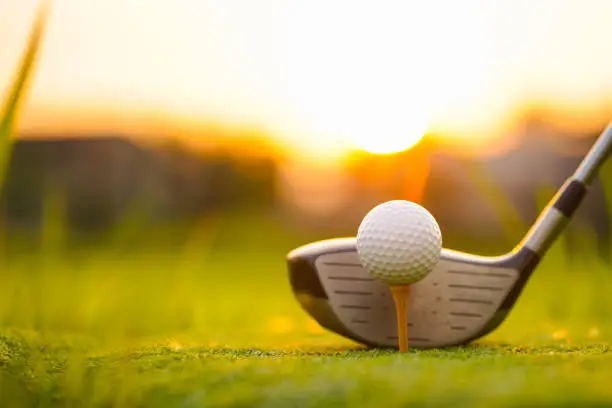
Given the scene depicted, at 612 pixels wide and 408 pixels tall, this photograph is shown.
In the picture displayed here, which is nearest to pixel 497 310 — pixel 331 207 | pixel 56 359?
pixel 56 359

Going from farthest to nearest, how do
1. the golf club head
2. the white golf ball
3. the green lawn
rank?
the golf club head → the white golf ball → the green lawn

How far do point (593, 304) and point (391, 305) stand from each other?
2.13m

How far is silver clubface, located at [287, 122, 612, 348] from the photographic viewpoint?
2.49 metres

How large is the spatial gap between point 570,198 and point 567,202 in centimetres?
2

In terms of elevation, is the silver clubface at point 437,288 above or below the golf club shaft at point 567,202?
below

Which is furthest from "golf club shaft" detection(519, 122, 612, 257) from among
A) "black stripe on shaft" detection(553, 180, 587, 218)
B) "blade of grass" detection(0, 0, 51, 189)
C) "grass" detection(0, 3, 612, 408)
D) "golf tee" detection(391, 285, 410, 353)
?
"blade of grass" detection(0, 0, 51, 189)

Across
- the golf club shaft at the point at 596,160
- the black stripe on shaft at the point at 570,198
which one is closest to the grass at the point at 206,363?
the black stripe on shaft at the point at 570,198

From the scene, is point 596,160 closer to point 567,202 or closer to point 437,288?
point 567,202

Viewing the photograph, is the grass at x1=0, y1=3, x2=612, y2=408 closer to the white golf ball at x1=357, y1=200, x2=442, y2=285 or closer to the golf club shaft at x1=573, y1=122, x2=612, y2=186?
the white golf ball at x1=357, y1=200, x2=442, y2=285

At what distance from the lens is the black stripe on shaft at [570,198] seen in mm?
2539

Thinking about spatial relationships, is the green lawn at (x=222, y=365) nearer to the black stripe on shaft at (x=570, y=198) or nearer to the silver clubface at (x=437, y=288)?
the silver clubface at (x=437, y=288)

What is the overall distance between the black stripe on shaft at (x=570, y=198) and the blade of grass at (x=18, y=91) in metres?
1.83

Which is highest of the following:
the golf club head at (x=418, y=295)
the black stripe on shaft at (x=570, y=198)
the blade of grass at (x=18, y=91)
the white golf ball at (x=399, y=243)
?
the blade of grass at (x=18, y=91)

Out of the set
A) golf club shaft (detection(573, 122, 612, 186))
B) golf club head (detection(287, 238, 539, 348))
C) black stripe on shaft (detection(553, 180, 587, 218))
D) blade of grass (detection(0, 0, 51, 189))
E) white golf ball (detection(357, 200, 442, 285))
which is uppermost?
blade of grass (detection(0, 0, 51, 189))
